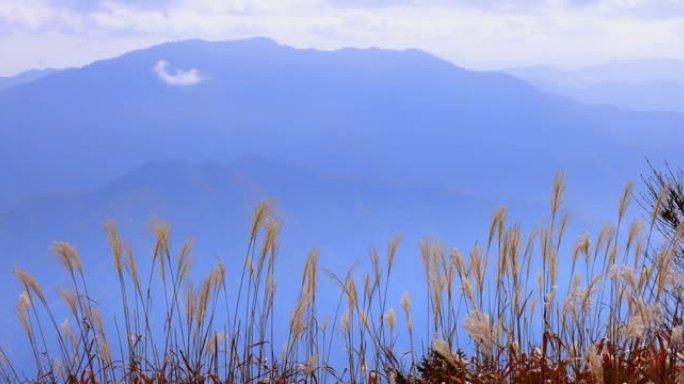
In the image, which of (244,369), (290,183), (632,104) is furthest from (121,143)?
(244,369)

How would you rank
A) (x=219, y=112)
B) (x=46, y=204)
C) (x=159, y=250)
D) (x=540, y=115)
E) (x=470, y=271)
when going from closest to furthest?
(x=159, y=250) < (x=470, y=271) < (x=46, y=204) < (x=219, y=112) < (x=540, y=115)

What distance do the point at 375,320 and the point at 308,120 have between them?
2507 inches

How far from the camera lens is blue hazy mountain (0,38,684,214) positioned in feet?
204

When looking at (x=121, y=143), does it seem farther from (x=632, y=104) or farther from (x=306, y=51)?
(x=632, y=104)

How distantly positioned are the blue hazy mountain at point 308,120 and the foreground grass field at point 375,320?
191 feet

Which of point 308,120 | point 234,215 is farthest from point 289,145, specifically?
point 234,215

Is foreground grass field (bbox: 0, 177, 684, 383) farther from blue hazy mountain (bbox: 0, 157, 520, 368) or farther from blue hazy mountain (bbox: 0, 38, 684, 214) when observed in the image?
blue hazy mountain (bbox: 0, 38, 684, 214)

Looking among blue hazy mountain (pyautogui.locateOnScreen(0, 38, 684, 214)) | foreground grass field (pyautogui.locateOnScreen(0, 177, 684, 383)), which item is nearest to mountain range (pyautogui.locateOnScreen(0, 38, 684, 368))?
blue hazy mountain (pyautogui.locateOnScreen(0, 38, 684, 214))

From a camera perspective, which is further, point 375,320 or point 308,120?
point 308,120

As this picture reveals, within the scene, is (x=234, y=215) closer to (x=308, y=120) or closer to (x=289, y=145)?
(x=289, y=145)

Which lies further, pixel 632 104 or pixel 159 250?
pixel 632 104

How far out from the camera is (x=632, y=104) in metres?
91.6

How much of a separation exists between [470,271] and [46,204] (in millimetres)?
58772

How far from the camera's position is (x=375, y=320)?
2.90 metres
